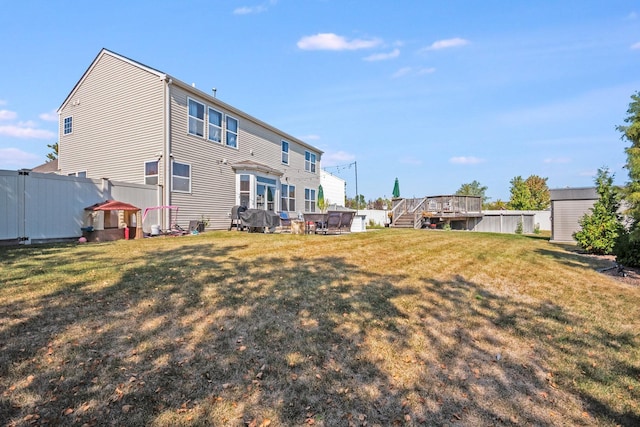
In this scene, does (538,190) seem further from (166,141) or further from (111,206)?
(111,206)

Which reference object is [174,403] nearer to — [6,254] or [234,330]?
[234,330]

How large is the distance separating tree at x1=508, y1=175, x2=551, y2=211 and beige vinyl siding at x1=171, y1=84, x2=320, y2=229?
2624cm

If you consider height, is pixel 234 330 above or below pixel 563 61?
below

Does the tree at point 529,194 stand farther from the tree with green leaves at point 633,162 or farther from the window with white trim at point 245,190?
the window with white trim at point 245,190

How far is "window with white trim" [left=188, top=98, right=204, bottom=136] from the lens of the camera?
45.8ft

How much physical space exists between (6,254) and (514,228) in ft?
91.7

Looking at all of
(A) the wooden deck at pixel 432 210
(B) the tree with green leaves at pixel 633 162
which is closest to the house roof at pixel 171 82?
(A) the wooden deck at pixel 432 210

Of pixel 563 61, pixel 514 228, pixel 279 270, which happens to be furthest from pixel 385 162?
pixel 279 270

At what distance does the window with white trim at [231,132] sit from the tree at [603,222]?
Result: 1479cm

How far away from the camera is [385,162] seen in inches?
1369

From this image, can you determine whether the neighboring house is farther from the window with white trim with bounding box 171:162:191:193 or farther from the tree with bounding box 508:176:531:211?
the tree with bounding box 508:176:531:211

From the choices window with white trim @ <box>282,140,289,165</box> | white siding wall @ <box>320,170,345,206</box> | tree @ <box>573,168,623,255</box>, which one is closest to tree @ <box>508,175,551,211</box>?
white siding wall @ <box>320,170,345,206</box>

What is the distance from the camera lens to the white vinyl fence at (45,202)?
29.2ft

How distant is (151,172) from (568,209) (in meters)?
17.8
